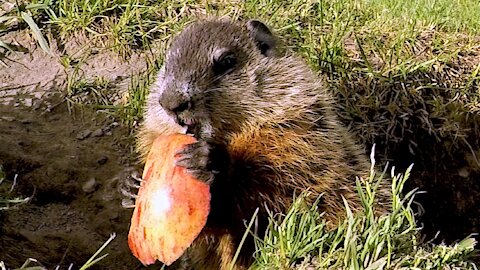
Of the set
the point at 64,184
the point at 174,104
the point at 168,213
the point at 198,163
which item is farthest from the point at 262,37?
the point at 64,184

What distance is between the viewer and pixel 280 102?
3.21 m

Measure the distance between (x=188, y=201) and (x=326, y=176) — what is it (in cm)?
63

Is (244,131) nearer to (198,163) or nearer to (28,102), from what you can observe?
(198,163)

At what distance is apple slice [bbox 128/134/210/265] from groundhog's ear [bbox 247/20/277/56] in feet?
2.52

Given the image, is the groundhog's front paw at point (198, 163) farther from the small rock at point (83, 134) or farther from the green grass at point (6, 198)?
the small rock at point (83, 134)

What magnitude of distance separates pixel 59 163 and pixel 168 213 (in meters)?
1.41

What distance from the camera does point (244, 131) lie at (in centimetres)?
315

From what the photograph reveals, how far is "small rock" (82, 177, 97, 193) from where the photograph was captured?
A: 12.8 feet

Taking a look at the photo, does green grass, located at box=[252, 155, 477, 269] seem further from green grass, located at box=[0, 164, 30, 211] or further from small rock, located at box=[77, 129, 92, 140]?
small rock, located at box=[77, 129, 92, 140]

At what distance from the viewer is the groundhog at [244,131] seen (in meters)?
2.93

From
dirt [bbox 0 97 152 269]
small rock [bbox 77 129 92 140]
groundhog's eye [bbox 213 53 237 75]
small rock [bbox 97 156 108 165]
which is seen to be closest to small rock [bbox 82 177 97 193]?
A: dirt [bbox 0 97 152 269]

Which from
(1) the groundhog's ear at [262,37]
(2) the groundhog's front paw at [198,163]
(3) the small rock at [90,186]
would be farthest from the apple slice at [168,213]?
(3) the small rock at [90,186]

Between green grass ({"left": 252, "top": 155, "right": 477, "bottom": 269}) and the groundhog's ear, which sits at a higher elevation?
the groundhog's ear

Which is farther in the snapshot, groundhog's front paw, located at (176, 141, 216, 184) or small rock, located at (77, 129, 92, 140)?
small rock, located at (77, 129, 92, 140)
